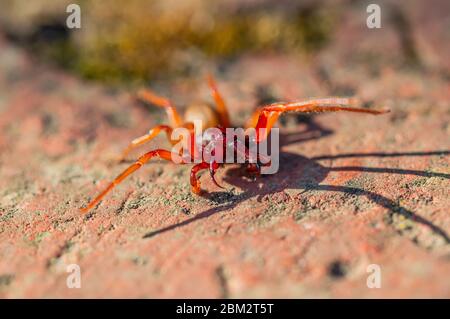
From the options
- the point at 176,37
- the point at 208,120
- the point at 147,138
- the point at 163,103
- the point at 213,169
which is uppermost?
the point at 176,37

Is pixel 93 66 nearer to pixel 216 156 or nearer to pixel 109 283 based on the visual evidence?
pixel 216 156

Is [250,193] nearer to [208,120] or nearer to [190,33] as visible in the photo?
[208,120]

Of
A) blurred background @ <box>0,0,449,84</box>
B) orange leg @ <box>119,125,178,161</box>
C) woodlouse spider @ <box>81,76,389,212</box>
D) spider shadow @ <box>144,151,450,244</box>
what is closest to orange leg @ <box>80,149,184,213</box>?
woodlouse spider @ <box>81,76,389,212</box>

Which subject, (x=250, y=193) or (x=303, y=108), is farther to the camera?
(x=303, y=108)

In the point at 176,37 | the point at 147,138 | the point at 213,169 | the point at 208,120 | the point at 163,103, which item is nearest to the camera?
the point at 213,169

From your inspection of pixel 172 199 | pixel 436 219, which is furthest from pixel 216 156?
pixel 436 219

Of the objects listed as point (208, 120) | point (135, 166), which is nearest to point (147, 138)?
point (135, 166)

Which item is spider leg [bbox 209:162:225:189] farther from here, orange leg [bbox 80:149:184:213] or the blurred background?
the blurred background
